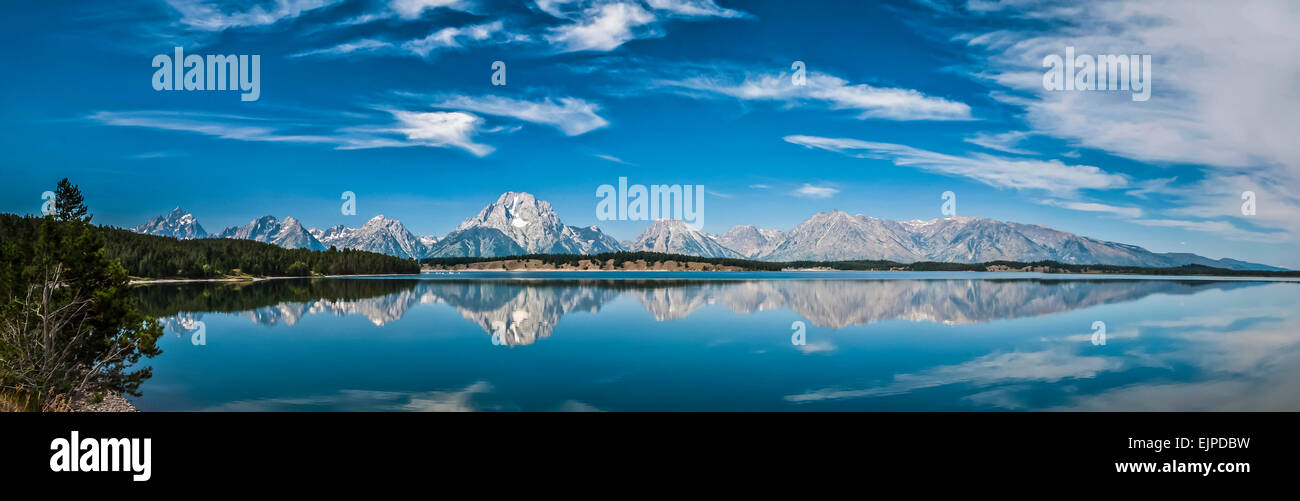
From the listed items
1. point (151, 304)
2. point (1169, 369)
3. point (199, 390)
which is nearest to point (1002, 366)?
point (1169, 369)

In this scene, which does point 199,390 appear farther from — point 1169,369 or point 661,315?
point 1169,369

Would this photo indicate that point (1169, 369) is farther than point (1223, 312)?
No

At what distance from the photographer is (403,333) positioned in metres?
49.9

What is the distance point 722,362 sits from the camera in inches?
1356

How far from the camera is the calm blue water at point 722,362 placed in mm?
25734

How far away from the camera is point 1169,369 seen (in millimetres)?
34156

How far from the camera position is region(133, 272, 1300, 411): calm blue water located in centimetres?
2573

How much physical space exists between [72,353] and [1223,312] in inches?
4224
